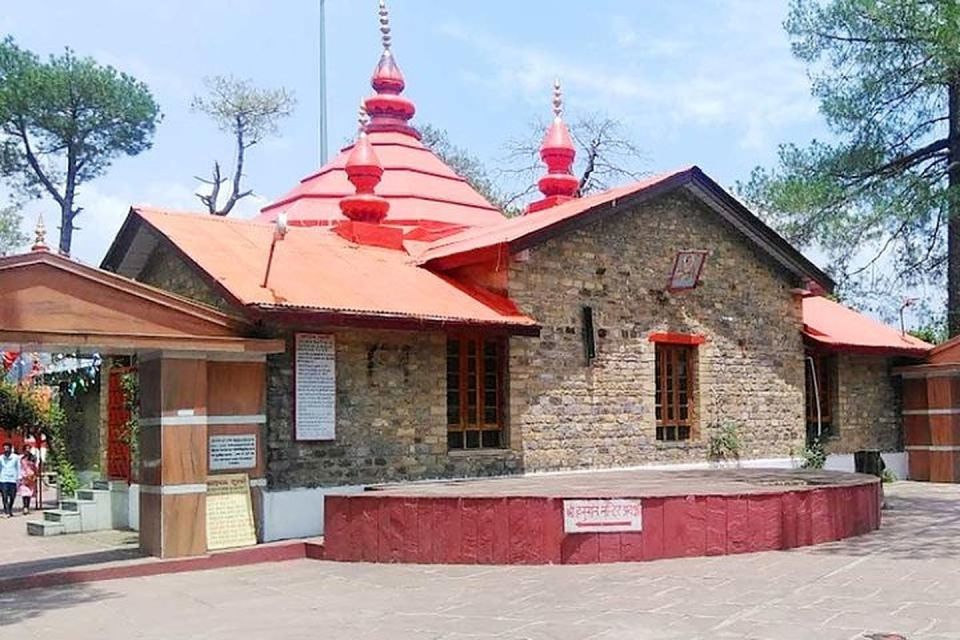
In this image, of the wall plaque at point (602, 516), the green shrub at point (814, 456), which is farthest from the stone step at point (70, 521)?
the green shrub at point (814, 456)

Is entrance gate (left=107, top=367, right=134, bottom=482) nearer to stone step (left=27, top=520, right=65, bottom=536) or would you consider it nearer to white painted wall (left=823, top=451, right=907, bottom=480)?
stone step (left=27, top=520, right=65, bottom=536)

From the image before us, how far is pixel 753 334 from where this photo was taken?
17.2 meters

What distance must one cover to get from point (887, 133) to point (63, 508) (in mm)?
18262

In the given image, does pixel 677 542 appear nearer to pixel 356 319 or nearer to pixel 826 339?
pixel 356 319

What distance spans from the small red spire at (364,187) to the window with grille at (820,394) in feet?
26.4

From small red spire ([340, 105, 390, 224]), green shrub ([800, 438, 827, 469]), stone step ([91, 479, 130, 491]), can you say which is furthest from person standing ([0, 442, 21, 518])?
green shrub ([800, 438, 827, 469])

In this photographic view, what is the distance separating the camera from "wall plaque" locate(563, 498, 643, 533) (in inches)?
412

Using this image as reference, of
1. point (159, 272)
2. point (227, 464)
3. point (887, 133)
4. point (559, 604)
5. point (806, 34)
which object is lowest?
point (559, 604)

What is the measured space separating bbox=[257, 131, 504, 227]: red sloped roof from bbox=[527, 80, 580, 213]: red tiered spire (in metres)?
1.01

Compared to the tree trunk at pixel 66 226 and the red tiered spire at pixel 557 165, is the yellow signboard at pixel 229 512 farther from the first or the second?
the tree trunk at pixel 66 226

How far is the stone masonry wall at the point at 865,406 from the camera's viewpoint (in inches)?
762

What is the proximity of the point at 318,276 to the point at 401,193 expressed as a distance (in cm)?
575

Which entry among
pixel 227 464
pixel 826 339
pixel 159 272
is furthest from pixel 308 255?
pixel 826 339

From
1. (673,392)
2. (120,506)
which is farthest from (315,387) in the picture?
(673,392)
